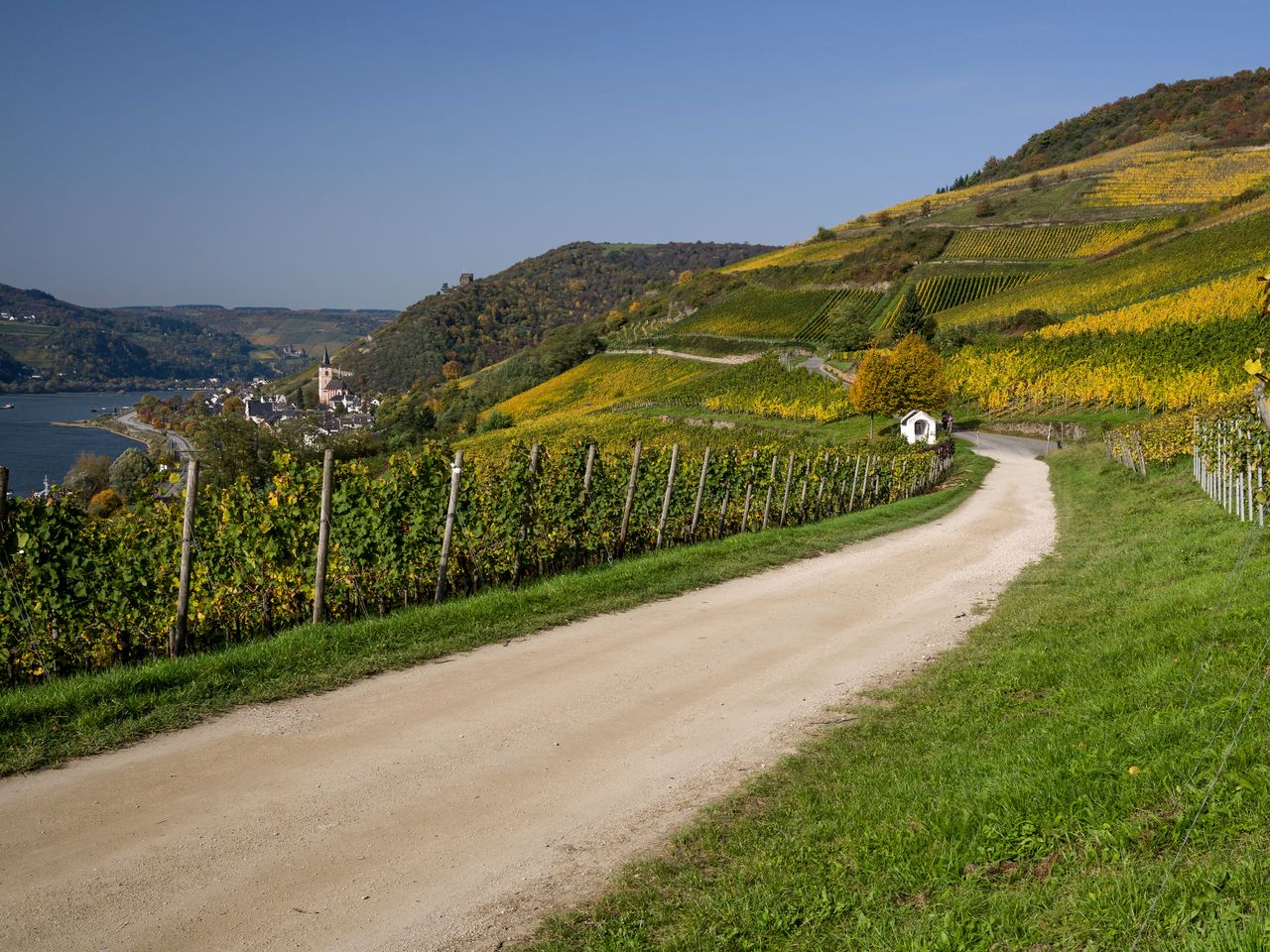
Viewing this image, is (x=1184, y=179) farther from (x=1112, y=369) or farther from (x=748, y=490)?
(x=748, y=490)

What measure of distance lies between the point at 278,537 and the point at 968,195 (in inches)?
7200

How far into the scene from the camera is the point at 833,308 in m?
113

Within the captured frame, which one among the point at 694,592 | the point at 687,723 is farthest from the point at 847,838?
the point at 694,592

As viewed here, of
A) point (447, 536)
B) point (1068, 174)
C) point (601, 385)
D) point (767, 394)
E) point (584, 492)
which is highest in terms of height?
point (1068, 174)

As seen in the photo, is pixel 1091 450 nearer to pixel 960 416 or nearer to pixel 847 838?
pixel 960 416

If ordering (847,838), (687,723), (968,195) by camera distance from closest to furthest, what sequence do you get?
(847,838) → (687,723) → (968,195)

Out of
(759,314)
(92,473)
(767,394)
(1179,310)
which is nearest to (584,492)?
(92,473)

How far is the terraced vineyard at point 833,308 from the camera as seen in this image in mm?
105062

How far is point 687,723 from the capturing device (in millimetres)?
7641

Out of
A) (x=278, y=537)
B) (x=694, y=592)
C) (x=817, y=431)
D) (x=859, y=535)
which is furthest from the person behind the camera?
(x=817, y=431)

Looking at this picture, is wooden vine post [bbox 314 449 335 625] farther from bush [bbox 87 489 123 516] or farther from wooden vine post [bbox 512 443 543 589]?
bush [bbox 87 489 123 516]

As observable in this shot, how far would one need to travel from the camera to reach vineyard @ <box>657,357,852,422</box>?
6962 cm

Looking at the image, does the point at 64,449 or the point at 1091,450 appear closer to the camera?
the point at 1091,450

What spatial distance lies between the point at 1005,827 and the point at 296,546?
883 cm
